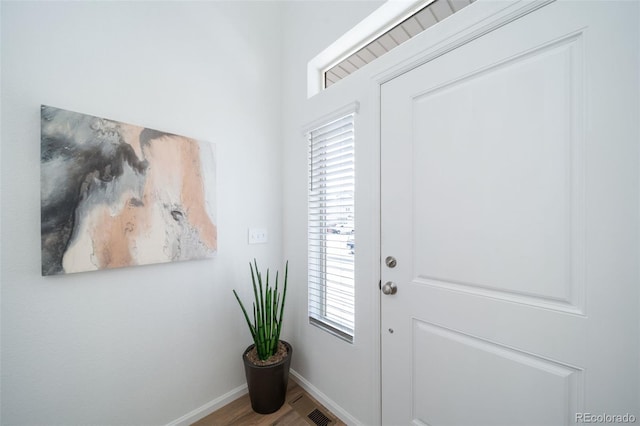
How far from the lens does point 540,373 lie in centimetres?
85

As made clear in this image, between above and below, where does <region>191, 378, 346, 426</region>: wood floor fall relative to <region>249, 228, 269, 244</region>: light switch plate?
below

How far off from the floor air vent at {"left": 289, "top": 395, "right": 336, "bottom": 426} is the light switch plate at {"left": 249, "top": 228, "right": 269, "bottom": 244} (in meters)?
1.14

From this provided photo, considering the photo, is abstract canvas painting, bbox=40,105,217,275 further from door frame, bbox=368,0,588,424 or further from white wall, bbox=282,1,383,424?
door frame, bbox=368,0,588,424

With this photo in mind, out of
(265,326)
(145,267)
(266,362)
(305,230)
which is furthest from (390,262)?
(145,267)

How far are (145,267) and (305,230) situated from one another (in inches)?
39.0

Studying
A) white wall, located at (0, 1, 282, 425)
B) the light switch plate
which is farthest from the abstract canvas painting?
the light switch plate

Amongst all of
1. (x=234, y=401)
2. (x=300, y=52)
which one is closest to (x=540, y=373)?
(x=234, y=401)

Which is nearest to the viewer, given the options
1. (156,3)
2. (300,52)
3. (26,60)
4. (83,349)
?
(26,60)

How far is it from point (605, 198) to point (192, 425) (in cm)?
228

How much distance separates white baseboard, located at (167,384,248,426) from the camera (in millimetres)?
1452

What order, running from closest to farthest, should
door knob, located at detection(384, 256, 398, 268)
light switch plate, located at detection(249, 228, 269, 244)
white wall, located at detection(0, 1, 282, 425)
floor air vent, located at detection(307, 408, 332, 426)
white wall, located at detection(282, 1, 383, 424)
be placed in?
white wall, located at detection(0, 1, 282, 425), door knob, located at detection(384, 256, 398, 268), white wall, located at detection(282, 1, 383, 424), floor air vent, located at detection(307, 408, 332, 426), light switch plate, located at detection(249, 228, 269, 244)

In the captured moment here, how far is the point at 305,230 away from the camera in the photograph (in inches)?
70.1

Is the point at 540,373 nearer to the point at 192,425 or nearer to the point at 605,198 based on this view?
the point at 605,198

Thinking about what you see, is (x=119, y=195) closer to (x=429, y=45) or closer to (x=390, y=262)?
(x=390, y=262)
